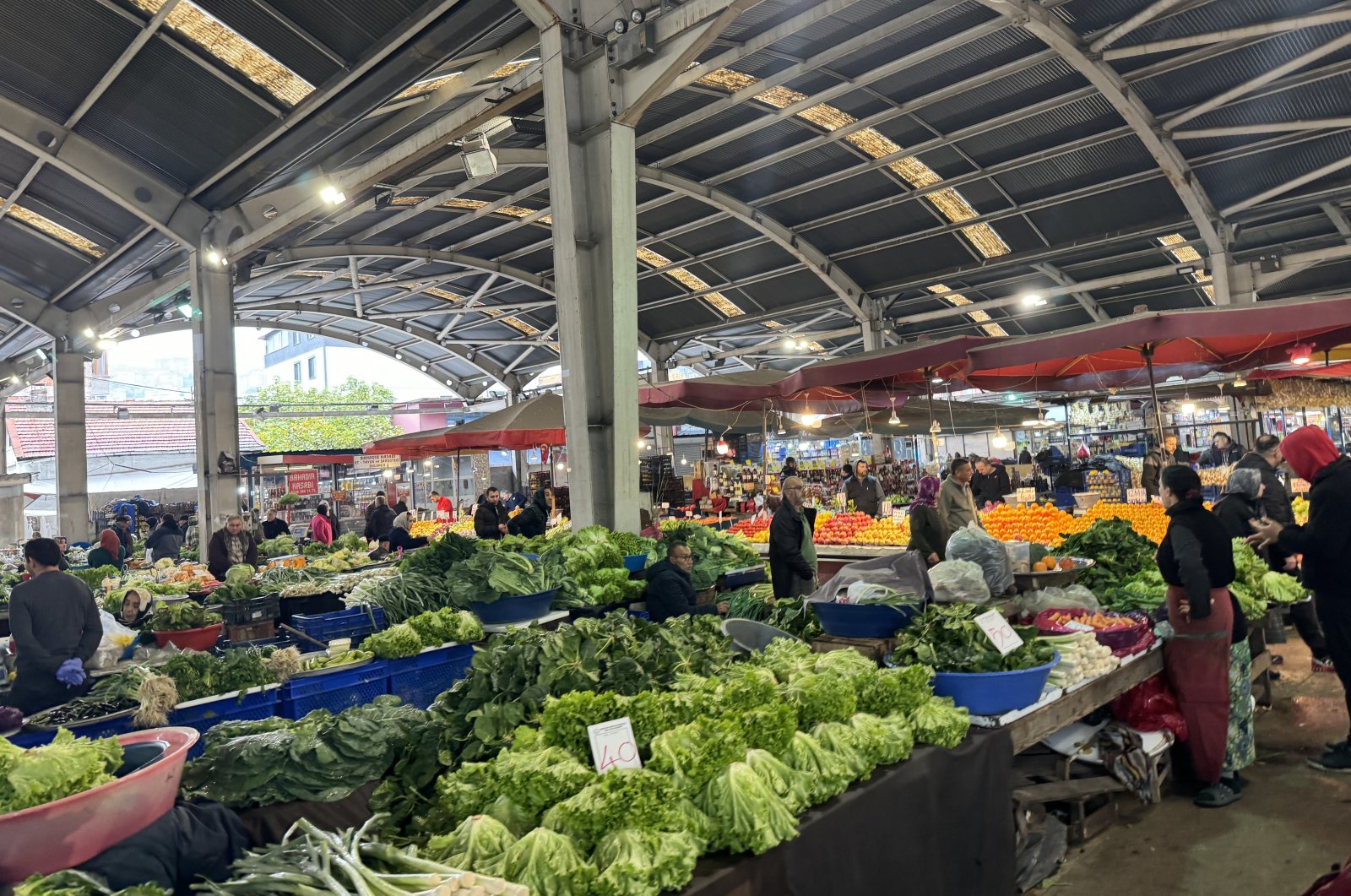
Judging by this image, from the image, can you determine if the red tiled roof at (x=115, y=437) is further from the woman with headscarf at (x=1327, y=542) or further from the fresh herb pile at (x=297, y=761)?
the woman with headscarf at (x=1327, y=542)

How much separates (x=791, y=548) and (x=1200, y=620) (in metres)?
2.55

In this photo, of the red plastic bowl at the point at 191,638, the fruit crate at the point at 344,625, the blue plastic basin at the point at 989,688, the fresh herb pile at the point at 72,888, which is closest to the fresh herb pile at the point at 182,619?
the red plastic bowl at the point at 191,638

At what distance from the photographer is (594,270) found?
7535mm

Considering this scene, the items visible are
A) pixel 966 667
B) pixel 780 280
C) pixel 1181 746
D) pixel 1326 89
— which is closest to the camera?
pixel 966 667

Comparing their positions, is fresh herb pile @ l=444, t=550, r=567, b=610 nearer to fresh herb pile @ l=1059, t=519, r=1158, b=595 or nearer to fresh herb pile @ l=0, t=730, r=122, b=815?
fresh herb pile @ l=0, t=730, r=122, b=815

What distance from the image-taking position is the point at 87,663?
480cm

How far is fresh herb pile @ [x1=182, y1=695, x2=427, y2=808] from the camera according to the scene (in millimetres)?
2729

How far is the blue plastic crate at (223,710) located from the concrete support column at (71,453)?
17.7 metres

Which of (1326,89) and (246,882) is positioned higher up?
(1326,89)

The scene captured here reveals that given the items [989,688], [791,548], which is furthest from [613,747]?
[791,548]

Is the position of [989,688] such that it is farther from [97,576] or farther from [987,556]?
[97,576]

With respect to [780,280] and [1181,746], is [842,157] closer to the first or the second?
[780,280]

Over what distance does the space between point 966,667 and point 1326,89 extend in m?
14.2

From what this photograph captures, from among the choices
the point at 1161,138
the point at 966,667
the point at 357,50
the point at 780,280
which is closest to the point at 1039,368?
the point at 1161,138
